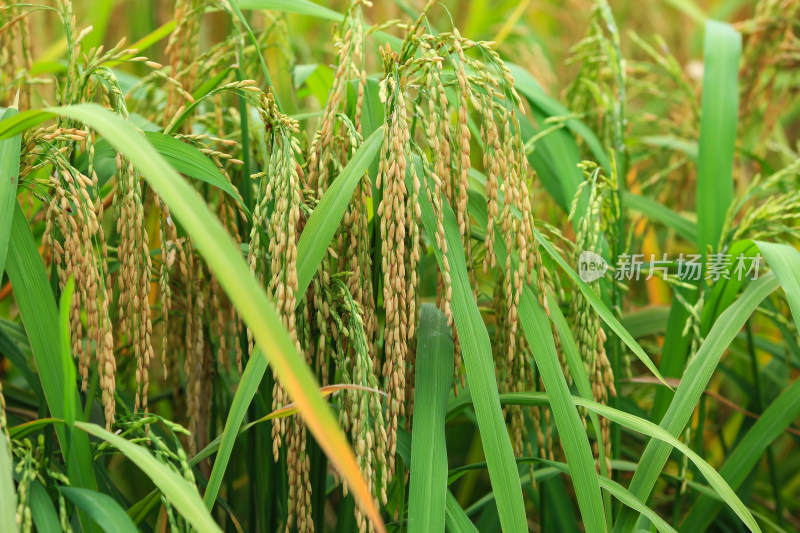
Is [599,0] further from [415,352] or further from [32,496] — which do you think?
[32,496]

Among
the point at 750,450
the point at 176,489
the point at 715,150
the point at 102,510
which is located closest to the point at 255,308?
the point at 176,489

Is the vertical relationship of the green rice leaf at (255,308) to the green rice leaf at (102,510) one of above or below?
above

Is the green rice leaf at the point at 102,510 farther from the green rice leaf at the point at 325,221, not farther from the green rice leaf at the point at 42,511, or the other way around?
the green rice leaf at the point at 325,221

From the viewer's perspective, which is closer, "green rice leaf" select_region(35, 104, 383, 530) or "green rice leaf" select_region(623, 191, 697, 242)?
"green rice leaf" select_region(35, 104, 383, 530)

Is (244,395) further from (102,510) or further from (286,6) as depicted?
(286,6)

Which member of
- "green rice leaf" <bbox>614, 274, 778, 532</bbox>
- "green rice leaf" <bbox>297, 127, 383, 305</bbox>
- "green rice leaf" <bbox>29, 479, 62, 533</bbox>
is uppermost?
"green rice leaf" <bbox>297, 127, 383, 305</bbox>

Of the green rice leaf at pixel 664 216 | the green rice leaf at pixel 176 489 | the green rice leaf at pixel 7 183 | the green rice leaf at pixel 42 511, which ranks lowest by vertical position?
the green rice leaf at pixel 42 511

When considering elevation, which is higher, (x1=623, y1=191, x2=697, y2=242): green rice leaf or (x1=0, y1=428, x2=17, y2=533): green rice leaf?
(x1=623, y1=191, x2=697, y2=242): green rice leaf

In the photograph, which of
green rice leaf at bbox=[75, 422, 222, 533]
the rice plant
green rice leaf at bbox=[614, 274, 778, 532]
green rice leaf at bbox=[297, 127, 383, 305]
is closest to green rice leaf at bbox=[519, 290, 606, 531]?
the rice plant

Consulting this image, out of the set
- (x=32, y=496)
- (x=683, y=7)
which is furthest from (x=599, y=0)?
(x=32, y=496)

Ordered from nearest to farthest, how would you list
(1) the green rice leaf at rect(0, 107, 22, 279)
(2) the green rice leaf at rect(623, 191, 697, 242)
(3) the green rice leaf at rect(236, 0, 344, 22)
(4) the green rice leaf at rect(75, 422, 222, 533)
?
1. (4) the green rice leaf at rect(75, 422, 222, 533)
2. (1) the green rice leaf at rect(0, 107, 22, 279)
3. (3) the green rice leaf at rect(236, 0, 344, 22)
4. (2) the green rice leaf at rect(623, 191, 697, 242)

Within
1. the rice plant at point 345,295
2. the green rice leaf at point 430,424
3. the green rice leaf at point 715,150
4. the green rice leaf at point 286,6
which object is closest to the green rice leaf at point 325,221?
the rice plant at point 345,295

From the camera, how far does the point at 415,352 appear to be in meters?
0.94

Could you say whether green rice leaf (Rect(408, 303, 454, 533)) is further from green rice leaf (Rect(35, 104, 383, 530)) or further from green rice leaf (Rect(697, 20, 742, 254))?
green rice leaf (Rect(697, 20, 742, 254))
